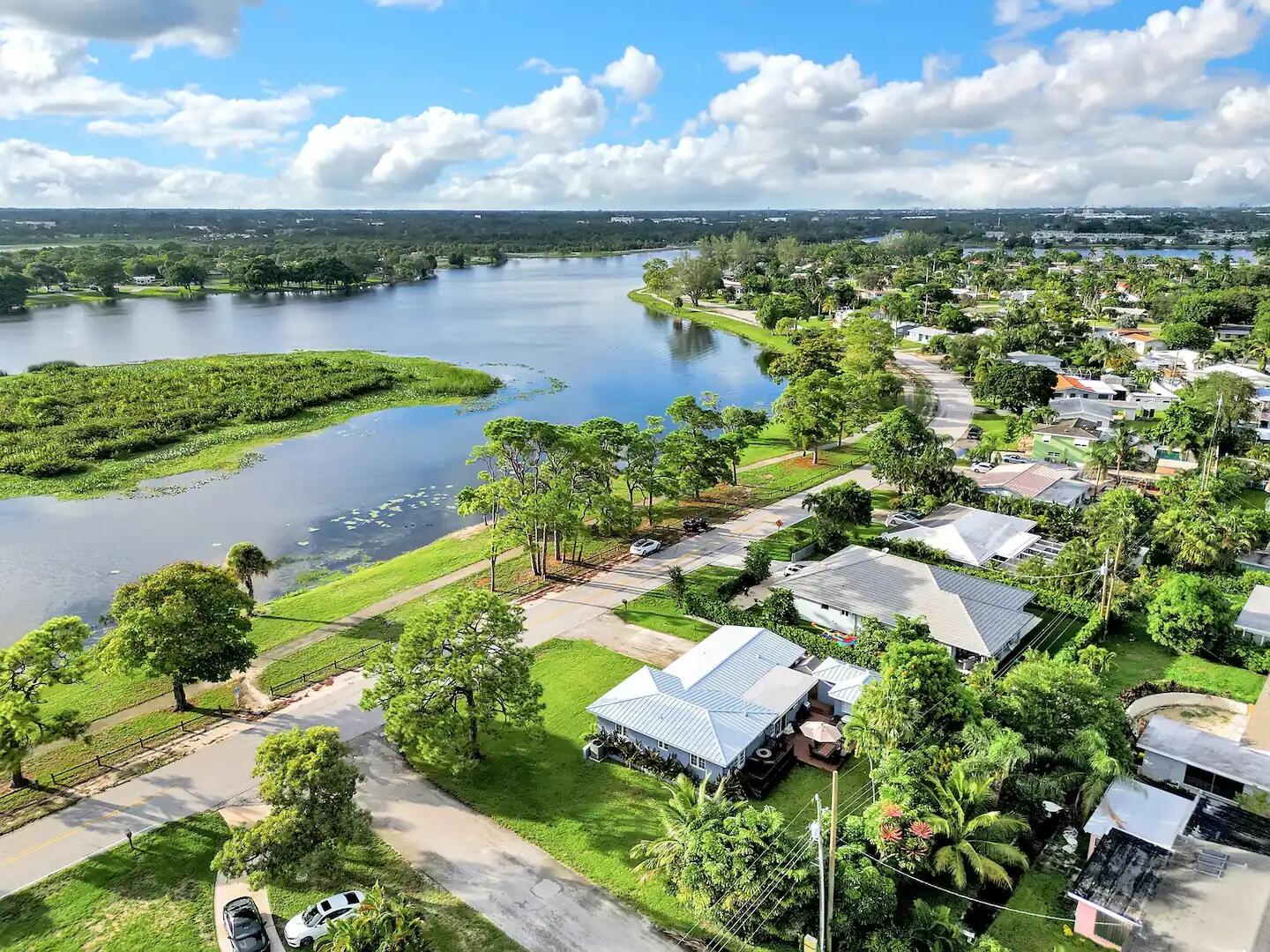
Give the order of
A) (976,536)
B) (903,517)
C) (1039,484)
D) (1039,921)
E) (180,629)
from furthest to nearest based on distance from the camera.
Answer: (1039,484) < (903,517) < (976,536) < (180,629) < (1039,921)

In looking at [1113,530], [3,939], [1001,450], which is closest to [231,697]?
[3,939]

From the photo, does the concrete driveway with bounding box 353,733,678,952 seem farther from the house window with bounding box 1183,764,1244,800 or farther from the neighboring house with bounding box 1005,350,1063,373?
the neighboring house with bounding box 1005,350,1063,373

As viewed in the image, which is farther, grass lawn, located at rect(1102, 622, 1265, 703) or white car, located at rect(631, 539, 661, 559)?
white car, located at rect(631, 539, 661, 559)

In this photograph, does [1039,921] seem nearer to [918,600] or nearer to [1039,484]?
[918,600]

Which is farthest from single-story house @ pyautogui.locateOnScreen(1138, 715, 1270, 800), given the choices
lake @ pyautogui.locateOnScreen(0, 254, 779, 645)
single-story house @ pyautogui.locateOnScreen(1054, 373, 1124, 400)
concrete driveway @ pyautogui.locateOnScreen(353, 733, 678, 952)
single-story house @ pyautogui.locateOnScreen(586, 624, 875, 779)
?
single-story house @ pyautogui.locateOnScreen(1054, 373, 1124, 400)

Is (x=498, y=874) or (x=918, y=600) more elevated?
(x=918, y=600)

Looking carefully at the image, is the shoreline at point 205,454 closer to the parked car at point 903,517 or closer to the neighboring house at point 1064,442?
the parked car at point 903,517

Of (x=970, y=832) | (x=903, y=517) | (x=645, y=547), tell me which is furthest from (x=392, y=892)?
(x=903, y=517)
